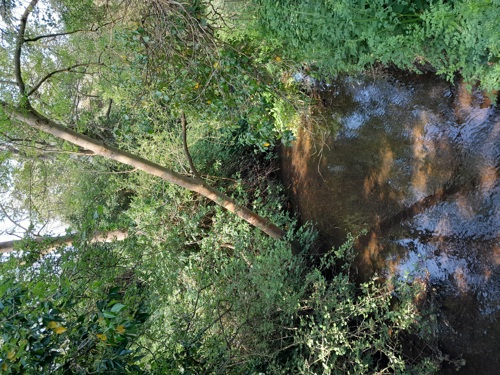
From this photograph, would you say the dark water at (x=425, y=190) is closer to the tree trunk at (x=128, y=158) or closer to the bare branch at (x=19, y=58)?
the tree trunk at (x=128, y=158)

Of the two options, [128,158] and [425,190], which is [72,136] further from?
[425,190]

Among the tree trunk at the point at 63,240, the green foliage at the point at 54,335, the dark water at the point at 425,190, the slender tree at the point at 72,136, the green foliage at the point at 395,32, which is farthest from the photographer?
the slender tree at the point at 72,136

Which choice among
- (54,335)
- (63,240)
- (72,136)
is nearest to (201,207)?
(72,136)

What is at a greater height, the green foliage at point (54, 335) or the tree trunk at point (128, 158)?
the tree trunk at point (128, 158)

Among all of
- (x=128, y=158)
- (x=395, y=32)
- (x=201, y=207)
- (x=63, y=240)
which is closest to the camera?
(x=395, y=32)

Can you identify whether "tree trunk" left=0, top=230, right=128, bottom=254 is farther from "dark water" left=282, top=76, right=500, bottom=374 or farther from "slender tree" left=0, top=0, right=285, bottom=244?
"dark water" left=282, top=76, right=500, bottom=374

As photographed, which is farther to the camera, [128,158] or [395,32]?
[128,158]

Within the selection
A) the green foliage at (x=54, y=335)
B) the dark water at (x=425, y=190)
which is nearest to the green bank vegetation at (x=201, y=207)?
the green foliage at (x=54, y=335)
